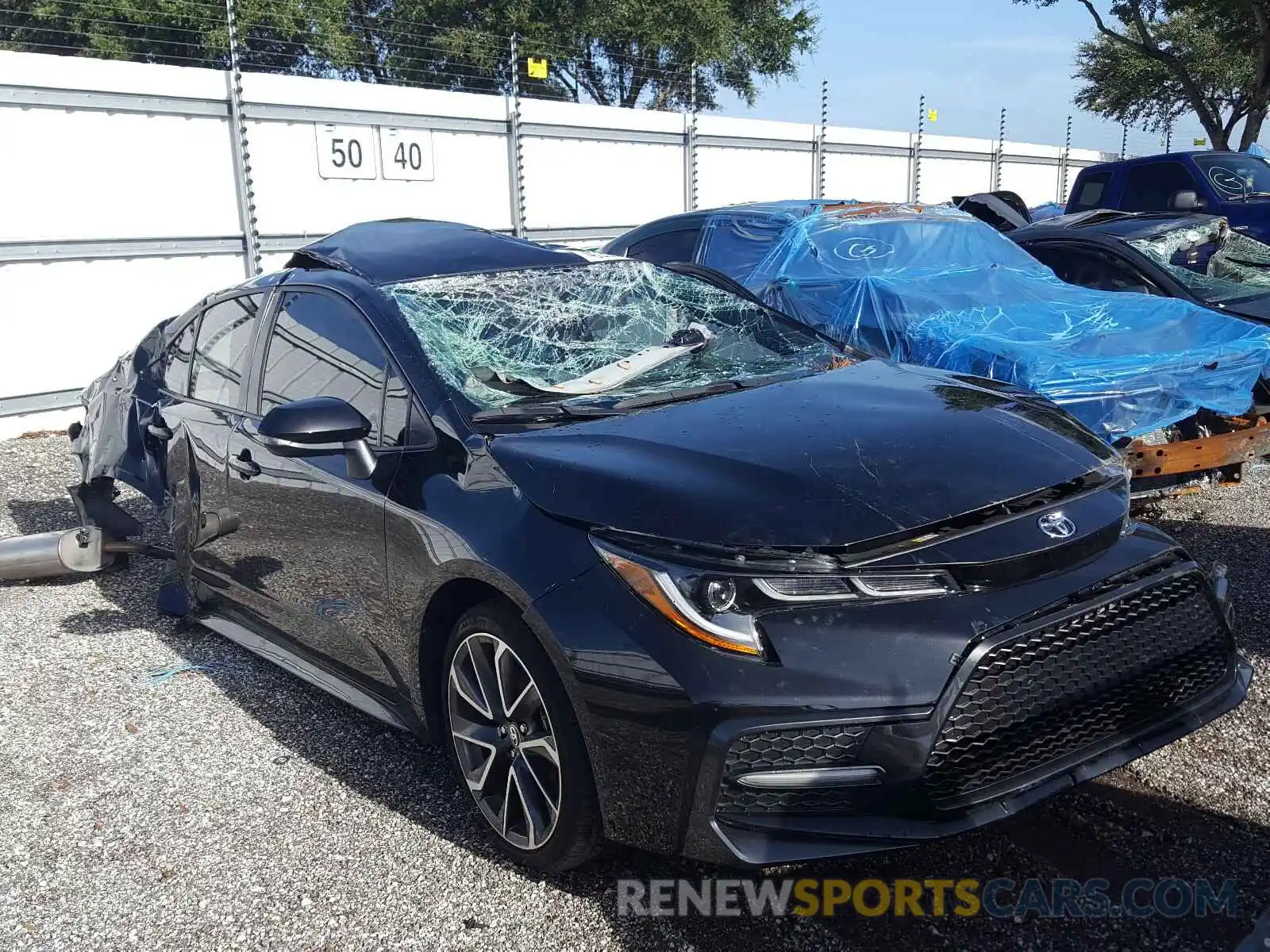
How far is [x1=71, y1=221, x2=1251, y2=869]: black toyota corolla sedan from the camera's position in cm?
226

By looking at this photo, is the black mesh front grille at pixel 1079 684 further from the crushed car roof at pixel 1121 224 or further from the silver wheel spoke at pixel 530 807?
the crushed car roof at pixel 1121 224

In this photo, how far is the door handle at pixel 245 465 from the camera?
3.78 meters

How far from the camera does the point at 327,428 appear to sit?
120 inches

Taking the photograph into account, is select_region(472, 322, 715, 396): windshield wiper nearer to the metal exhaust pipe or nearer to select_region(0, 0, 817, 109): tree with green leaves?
the metal exhaust pipe

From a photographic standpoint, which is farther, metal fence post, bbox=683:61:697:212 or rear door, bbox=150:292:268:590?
metal fence post, bbox=683:61:697:212

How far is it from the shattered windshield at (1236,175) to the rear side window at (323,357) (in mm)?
9580

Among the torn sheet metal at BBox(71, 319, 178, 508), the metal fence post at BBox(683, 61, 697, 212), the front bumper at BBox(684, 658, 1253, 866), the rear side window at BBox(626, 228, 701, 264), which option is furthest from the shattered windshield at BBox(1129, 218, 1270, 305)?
the metal fence post at BBox(683, 61, 697, 212)

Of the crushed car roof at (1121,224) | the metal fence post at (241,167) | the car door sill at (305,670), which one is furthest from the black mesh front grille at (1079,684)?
the metal fence post at (241,167)

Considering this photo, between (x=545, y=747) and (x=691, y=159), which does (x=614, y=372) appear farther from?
(x=691, y=159)

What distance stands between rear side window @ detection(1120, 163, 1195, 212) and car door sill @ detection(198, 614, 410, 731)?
9.55m

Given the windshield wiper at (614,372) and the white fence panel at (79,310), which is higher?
the windshield wiper at (614,372)

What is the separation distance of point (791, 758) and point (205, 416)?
115 inches

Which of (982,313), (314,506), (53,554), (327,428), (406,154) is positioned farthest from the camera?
(406,154)

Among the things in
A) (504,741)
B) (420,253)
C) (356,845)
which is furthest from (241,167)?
(504,741)
